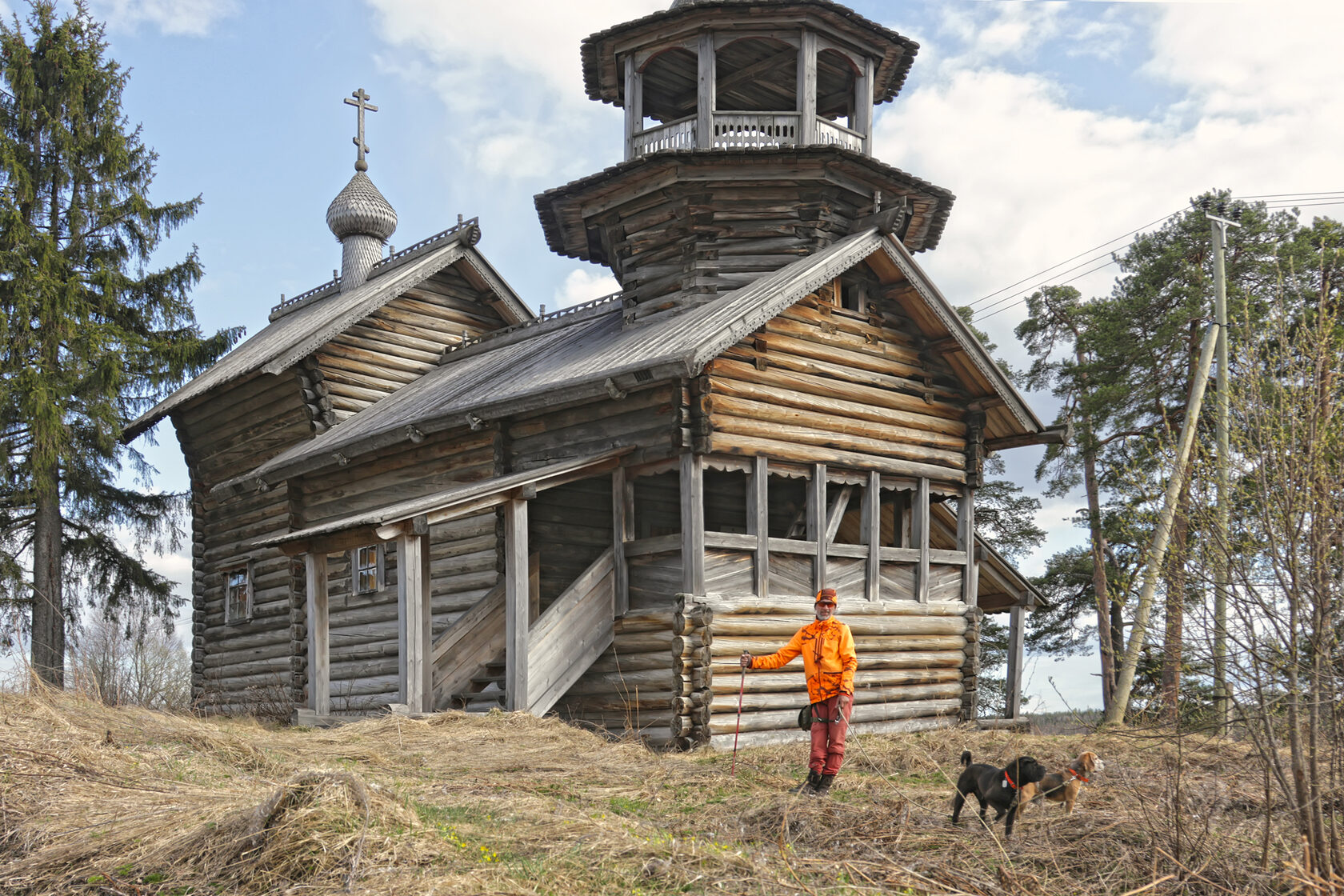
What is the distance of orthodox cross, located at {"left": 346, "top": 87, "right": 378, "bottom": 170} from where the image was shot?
94.5ft

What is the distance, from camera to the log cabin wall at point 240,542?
72.4 feet

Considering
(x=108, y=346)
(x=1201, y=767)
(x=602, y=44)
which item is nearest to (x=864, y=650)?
(x=1201, y=767)

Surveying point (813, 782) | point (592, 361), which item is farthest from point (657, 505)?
point (813, 782)

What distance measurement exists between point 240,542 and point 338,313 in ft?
17.3

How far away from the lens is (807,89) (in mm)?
17719

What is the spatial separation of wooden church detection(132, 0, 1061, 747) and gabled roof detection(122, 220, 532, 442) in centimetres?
14

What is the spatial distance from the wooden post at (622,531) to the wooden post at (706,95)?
578 centimetres

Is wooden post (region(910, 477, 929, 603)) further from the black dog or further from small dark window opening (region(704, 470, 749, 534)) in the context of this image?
the black dog

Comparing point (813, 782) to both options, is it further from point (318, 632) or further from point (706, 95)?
point (706, 95)

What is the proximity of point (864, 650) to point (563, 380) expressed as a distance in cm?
537

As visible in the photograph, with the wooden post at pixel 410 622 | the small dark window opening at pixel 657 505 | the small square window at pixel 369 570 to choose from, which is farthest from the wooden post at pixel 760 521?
the small square window at pixel 369 570

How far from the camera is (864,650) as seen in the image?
15633mm

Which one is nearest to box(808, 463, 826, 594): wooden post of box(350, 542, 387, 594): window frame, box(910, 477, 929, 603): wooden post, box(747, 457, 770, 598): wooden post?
box(747, 457, 770, 598): wooden post

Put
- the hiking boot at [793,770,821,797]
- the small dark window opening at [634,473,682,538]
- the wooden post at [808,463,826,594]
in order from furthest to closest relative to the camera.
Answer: the small dark window opening at [634,473,682,538] → the wooden post at [808,463,826,594] → the hiking boot at [793,770,821,797]
